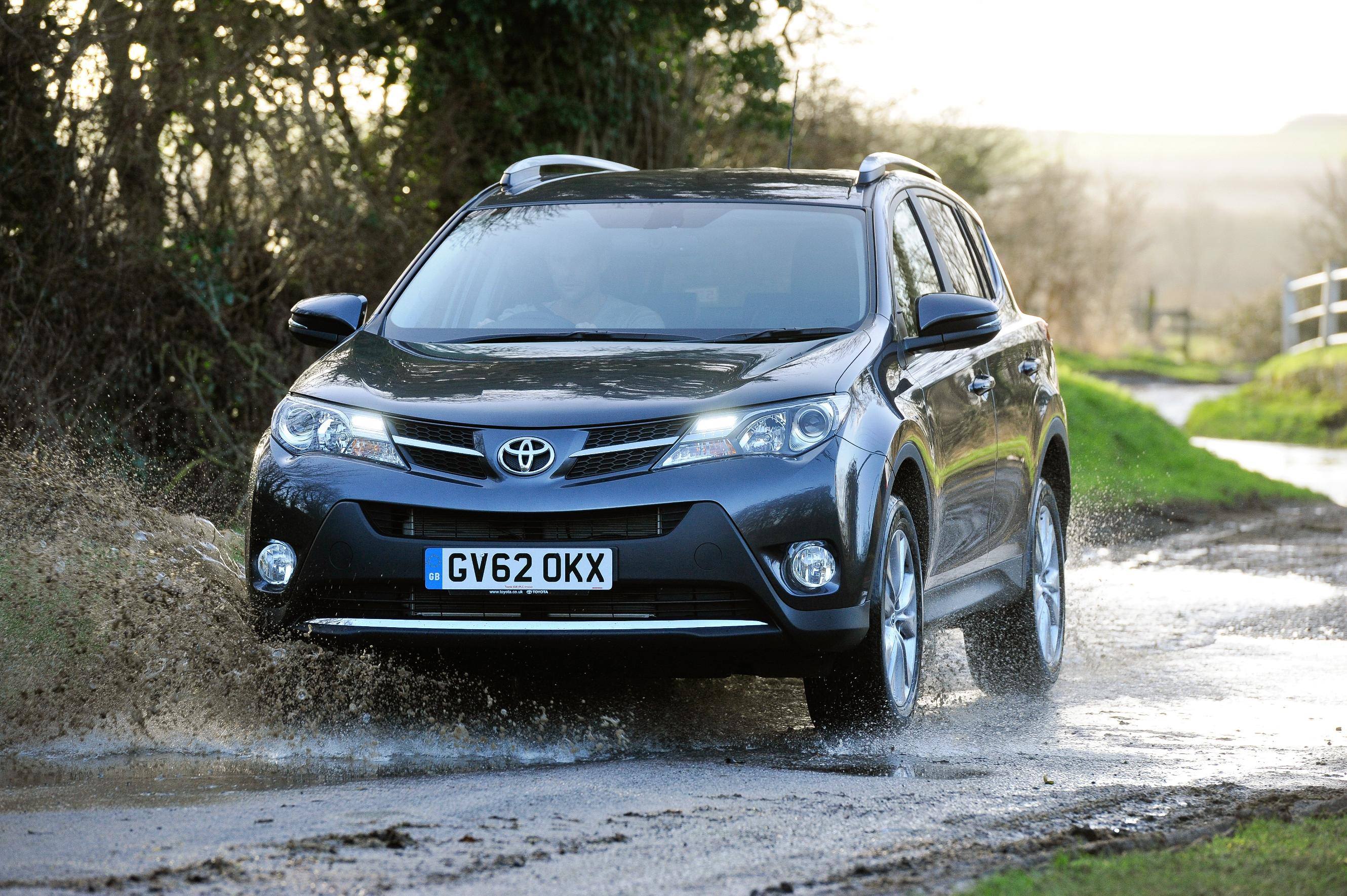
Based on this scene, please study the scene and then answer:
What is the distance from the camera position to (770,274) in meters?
6.66

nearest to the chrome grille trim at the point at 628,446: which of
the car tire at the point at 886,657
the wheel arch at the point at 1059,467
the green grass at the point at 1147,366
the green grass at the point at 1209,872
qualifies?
the car tire at the point at 886,657

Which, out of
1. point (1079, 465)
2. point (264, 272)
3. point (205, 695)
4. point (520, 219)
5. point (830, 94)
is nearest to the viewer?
point (205, 695)

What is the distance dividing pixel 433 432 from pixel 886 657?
154cm

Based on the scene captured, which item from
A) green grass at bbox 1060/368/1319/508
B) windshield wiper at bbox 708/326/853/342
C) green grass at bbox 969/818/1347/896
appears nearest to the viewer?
green grass at bbox 969/818/1347/896

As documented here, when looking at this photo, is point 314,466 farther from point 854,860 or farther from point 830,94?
point 830,94

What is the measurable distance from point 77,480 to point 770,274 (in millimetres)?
3164

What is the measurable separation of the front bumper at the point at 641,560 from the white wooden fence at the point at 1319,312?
25692mm

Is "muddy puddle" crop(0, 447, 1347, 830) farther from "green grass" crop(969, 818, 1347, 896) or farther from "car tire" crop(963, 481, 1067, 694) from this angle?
"green grass" crop(969, 818, 1347, 896)

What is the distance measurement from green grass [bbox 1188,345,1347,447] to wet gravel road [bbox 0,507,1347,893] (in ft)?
57.7

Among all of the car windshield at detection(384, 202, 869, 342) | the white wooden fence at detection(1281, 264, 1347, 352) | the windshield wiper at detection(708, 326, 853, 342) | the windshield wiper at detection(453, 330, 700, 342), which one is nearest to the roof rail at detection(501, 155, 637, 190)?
the car windshield at detection(384, 202, 869, 342)

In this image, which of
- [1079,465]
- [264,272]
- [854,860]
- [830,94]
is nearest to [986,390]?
[854,860]

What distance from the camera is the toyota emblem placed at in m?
5.52

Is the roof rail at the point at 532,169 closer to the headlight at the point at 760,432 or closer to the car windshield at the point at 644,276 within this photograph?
the car windshield at the point at 644,276

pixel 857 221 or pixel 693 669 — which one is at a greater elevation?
pixel 857 221
